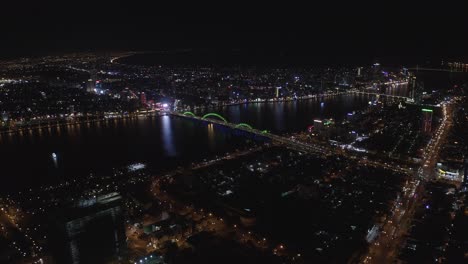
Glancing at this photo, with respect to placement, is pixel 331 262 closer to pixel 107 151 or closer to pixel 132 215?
pixel 132 215

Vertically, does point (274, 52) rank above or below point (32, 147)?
above

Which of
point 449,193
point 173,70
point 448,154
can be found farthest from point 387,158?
point 173,70

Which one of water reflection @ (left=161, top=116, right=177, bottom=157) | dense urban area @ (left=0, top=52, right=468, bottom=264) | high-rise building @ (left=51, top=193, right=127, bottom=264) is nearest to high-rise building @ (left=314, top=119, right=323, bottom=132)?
dense urban area @ (left=0, top=52, right=468, bottom=264)

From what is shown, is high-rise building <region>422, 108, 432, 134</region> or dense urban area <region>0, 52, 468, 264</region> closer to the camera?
dense urban area <region>0, 52, 468, 264</region>

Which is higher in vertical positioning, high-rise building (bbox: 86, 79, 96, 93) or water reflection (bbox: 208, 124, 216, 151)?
high-rise building (bbox: 86, 79, 96, 93)

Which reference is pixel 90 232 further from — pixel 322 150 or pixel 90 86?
pixel 90 86

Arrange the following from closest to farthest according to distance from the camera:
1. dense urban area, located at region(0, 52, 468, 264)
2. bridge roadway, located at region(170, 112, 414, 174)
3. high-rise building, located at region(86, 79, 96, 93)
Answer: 1. dense urban area, located at region(0, 52, 468, 264)
2. bridge roadway, located at region(170, 112, 414, 174)
3. high-rise building, located at region(86, 79, 96, 93)

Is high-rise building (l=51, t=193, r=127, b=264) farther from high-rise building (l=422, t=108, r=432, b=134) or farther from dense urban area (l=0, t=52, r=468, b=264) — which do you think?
high-rise building (l=422, t=108, r=432, b=134)

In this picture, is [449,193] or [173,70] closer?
[449,193]
